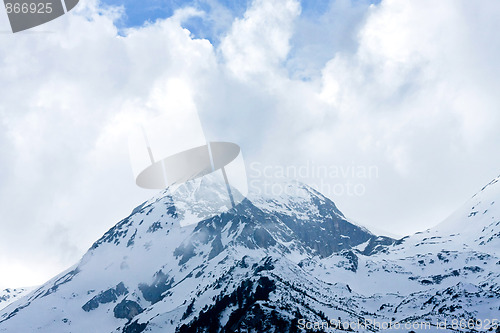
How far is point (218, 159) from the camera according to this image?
158m

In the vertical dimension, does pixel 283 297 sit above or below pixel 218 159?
below

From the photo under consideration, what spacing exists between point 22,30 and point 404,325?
558ft

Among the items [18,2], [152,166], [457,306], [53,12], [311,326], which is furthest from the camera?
[457,306]

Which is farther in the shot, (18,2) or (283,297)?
(283,297)

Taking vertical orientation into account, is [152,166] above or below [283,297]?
above

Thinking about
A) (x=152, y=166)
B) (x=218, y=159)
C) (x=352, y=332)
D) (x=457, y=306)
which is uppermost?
(x=218, y=159)

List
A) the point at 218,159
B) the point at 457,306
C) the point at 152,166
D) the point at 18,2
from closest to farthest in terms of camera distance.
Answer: the point at 18,2 → the point at 152,166 → the point at 218,159 → the point at 457,306

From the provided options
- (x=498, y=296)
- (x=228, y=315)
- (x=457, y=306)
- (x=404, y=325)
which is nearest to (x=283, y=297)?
(x=228, y=315)

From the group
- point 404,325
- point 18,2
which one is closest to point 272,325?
point 404,325

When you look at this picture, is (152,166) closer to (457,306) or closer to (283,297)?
(283,297)

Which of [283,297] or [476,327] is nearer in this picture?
[476,327]

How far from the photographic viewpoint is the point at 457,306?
19538 cm

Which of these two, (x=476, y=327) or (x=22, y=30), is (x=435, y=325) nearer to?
(x=476, y=327)

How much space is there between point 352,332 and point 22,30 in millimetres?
150984
